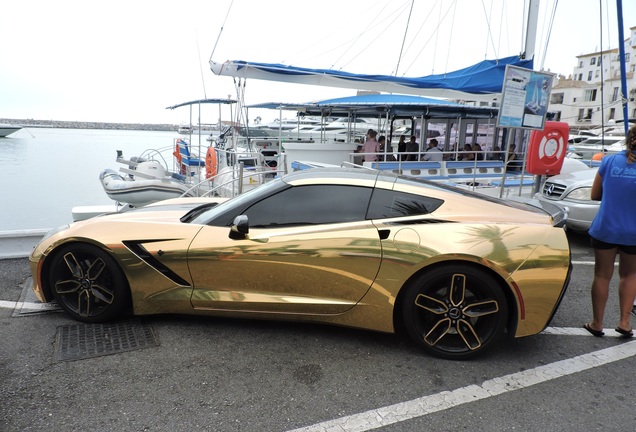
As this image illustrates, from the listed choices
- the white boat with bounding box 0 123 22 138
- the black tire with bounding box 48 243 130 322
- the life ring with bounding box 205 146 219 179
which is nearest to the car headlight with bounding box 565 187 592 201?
the black tire with bounding box 48 243 130 322

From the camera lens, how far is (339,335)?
3461 millimetres

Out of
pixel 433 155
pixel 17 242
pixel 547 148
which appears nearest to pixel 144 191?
pixel 17 242

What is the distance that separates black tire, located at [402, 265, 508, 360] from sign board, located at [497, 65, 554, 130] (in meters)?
3.81

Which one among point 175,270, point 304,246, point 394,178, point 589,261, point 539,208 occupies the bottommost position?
point 589,261

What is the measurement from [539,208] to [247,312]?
251cm

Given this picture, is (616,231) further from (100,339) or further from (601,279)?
(100,339)

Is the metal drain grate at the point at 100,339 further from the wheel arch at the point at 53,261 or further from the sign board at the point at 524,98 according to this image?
the sign board at the point at 524,98

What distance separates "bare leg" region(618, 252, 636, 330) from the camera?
3457mm

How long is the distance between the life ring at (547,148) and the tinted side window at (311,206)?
4857 mm

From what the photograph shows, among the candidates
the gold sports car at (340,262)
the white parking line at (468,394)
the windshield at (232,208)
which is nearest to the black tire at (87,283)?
the gold sports car at (340,262)

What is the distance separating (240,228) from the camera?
3223 millimetres

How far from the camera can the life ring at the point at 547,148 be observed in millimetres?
6969

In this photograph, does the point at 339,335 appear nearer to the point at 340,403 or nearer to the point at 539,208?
the point at 340,403

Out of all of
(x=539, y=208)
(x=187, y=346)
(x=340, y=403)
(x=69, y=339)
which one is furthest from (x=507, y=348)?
(x=69, y=339)
